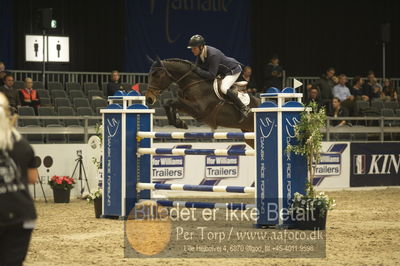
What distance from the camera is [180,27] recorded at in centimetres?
2003

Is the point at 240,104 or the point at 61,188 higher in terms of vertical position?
the point at 240,104

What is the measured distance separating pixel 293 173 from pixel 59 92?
7997mm

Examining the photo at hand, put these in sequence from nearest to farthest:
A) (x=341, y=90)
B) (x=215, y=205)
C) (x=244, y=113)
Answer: (x=215, y=205) < (x=244, y=113) < (x=341, y=90)

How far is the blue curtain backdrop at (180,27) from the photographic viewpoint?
19.4 metres

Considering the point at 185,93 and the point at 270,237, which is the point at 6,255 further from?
the point at 185,93

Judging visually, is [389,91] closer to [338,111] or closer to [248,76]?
[338,111]

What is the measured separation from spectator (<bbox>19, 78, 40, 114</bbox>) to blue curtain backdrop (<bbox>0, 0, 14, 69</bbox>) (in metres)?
4.29

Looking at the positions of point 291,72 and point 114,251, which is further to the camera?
point 291,72

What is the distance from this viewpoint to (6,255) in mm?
3801

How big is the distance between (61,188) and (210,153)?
4348 millimetres

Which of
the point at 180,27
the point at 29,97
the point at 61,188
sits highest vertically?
the point at 180,27

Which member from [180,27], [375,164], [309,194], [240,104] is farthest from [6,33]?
[309,194]

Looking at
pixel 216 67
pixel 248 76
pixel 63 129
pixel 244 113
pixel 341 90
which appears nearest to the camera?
pixel 216 67

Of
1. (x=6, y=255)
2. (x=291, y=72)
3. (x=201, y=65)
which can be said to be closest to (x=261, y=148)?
(x=201, y=65)
